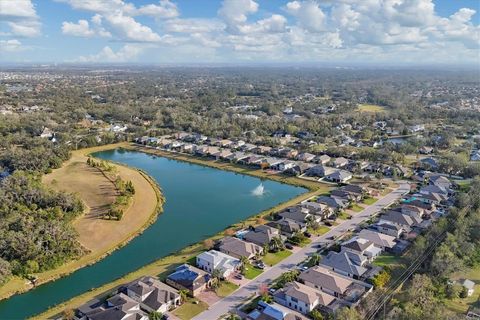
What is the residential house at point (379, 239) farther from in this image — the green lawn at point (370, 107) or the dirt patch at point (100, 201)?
the green lawn at point (370, 107)

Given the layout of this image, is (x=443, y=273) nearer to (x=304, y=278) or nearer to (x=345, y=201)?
(x=304, y=278)

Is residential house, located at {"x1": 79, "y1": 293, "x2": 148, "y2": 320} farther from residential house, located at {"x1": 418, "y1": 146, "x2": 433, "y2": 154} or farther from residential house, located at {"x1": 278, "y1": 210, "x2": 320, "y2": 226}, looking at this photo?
residential house, located at {"x1": 418, "y1": 146, "x2": 433, "y2": 154}

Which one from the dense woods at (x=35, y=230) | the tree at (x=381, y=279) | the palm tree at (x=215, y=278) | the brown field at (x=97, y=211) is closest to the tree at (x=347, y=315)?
the tree at (x=381, y=279)

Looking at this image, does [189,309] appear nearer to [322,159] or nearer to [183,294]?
[183,294]

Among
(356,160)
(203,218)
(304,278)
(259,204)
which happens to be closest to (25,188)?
(203,218)

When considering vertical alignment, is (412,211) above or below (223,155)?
below

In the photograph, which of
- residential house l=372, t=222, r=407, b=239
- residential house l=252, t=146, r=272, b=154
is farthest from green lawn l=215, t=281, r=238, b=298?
residential house l=252, t=146, r=272, b=154

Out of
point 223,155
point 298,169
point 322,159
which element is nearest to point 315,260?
point 298,169
